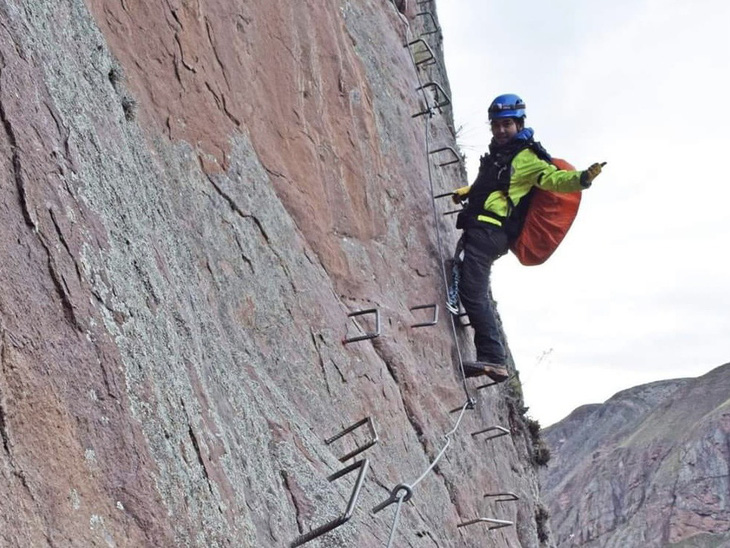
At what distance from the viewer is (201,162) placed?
18.7ft

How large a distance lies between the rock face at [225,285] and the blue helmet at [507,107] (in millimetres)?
1040

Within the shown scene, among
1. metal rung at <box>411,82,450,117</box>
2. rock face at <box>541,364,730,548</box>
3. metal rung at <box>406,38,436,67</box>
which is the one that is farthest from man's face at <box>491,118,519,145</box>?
rock face at <box>541,364,730,548</box>

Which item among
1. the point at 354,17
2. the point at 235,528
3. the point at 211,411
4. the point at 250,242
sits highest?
the point at 354,17

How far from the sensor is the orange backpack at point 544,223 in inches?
328

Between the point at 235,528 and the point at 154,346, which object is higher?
the point at 154,346

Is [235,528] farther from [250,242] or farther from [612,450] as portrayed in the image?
[612,450]

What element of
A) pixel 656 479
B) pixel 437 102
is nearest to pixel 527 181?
pixel 437 102

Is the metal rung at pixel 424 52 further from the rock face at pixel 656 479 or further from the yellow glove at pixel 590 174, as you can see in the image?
the rock face at pixel 656 479

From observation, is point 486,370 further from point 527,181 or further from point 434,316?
point 527,181

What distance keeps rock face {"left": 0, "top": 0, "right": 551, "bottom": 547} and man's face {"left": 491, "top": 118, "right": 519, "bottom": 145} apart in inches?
38.8

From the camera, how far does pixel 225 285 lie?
529 cm

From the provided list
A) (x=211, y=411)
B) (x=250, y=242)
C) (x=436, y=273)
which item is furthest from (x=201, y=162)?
(x=436, y=273)

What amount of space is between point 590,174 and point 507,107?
4.61ft

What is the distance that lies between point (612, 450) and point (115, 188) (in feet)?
183
